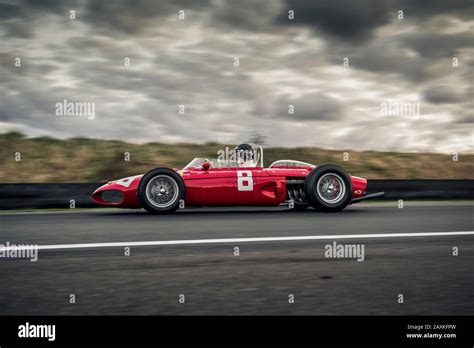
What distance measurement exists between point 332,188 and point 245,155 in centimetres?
176

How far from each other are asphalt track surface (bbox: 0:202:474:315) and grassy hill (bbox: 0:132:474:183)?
54.2 feet

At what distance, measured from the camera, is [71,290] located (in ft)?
12.4

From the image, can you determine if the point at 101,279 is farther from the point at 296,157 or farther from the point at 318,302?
the point at 296,157

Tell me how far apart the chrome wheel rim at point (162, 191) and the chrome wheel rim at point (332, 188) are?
8.85ft

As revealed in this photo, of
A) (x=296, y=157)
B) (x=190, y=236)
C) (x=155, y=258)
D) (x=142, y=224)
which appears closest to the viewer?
(x=155, y=258)

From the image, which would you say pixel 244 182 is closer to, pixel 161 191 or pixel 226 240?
pixel 161 191

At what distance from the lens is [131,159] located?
1018 inches

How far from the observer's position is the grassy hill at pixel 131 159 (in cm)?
2348

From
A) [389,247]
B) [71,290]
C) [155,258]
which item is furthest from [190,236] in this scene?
[71,290]

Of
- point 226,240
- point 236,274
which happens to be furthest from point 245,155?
point 236,274

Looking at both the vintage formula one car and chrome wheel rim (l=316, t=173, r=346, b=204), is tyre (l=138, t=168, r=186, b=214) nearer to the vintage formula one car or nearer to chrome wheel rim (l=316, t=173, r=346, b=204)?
the vintage formula one car

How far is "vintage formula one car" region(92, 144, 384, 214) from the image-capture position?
977 cm

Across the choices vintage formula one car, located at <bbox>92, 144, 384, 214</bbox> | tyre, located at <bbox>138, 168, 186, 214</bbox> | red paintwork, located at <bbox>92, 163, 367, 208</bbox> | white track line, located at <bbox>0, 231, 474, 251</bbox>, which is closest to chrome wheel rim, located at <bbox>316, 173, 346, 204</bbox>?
vintage formula one car, located at <bbox>92, 144, 384, 214</bbox>
